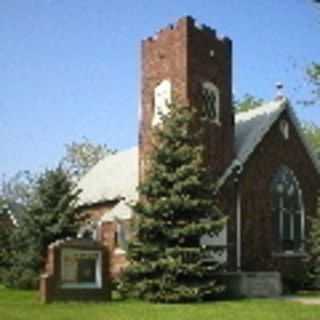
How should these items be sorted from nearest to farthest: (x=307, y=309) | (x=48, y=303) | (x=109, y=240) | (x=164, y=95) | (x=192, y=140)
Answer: (x=307, y=309)
(x=48, y=303)
(x=192, y=140)
(x=164, y=95)
(x=109, y=240)

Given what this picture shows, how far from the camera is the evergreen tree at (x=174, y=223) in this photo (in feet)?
69.8

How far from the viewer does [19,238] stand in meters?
28.9

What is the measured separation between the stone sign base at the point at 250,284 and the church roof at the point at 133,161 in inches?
183

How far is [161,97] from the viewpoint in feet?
93.9

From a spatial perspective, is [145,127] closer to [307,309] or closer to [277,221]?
[277,221]

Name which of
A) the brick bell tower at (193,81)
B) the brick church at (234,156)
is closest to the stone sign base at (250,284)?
the brick church at (234,156)

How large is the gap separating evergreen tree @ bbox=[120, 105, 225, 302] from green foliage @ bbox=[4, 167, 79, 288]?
6.67 m

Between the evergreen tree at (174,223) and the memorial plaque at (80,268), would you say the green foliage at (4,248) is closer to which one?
the memorial plaque at (80,268)

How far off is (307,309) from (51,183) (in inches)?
539

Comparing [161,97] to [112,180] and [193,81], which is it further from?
[112,180]

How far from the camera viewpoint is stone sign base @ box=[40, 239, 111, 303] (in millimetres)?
20609

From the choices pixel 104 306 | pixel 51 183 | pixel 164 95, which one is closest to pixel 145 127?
pixel 164 95

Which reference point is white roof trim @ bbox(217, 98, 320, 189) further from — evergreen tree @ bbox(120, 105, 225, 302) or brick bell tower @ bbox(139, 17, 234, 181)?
evergreen tree @ bbox(120, 105, 225, 302)

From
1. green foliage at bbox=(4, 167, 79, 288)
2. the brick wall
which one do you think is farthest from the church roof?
green foliage at bbox=(4, 167, 79, 288)
